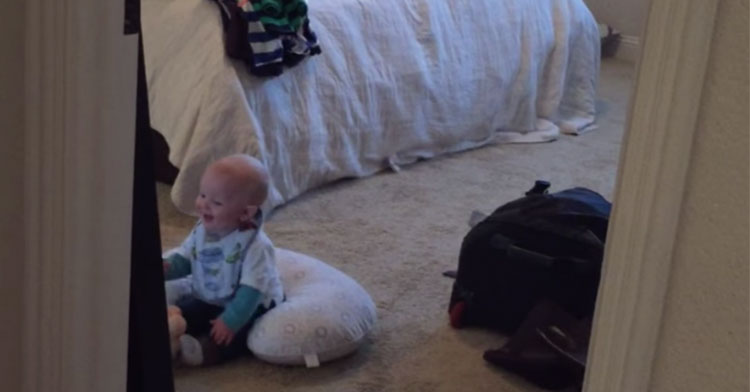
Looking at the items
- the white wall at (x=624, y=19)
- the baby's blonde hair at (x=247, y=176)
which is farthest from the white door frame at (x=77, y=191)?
the white wall at (x=624, y=19)

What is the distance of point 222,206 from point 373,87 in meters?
1.14

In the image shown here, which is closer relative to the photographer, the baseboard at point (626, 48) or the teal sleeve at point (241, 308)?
the teal sleeve at point (241, 308)

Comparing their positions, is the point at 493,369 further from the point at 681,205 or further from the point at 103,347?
the point at 681,205

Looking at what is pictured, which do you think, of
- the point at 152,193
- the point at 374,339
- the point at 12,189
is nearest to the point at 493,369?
the point at 374,339

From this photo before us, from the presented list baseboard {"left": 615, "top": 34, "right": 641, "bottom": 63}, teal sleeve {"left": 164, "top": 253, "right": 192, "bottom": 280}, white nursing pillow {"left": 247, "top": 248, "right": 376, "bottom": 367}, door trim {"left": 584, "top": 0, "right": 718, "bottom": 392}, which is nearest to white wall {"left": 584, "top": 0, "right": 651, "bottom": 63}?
baseboard {"left": 615, "top": 34, "right": 641, "bottom": 63}

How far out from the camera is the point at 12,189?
1.25 meters

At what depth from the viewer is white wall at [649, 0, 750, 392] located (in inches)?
32.7

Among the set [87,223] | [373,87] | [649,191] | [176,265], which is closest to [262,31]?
[373,87]

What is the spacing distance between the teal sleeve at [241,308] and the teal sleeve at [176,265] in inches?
6.4

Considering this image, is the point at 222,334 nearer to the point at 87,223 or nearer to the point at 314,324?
the point at 314,324

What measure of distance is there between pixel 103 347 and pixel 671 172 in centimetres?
79

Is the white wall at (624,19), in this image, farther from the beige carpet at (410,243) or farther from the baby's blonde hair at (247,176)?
the baby's blonde hair at (247,176)

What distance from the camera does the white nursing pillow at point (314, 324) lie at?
6.57 ft

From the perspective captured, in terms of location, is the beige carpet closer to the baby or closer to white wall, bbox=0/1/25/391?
the baby
